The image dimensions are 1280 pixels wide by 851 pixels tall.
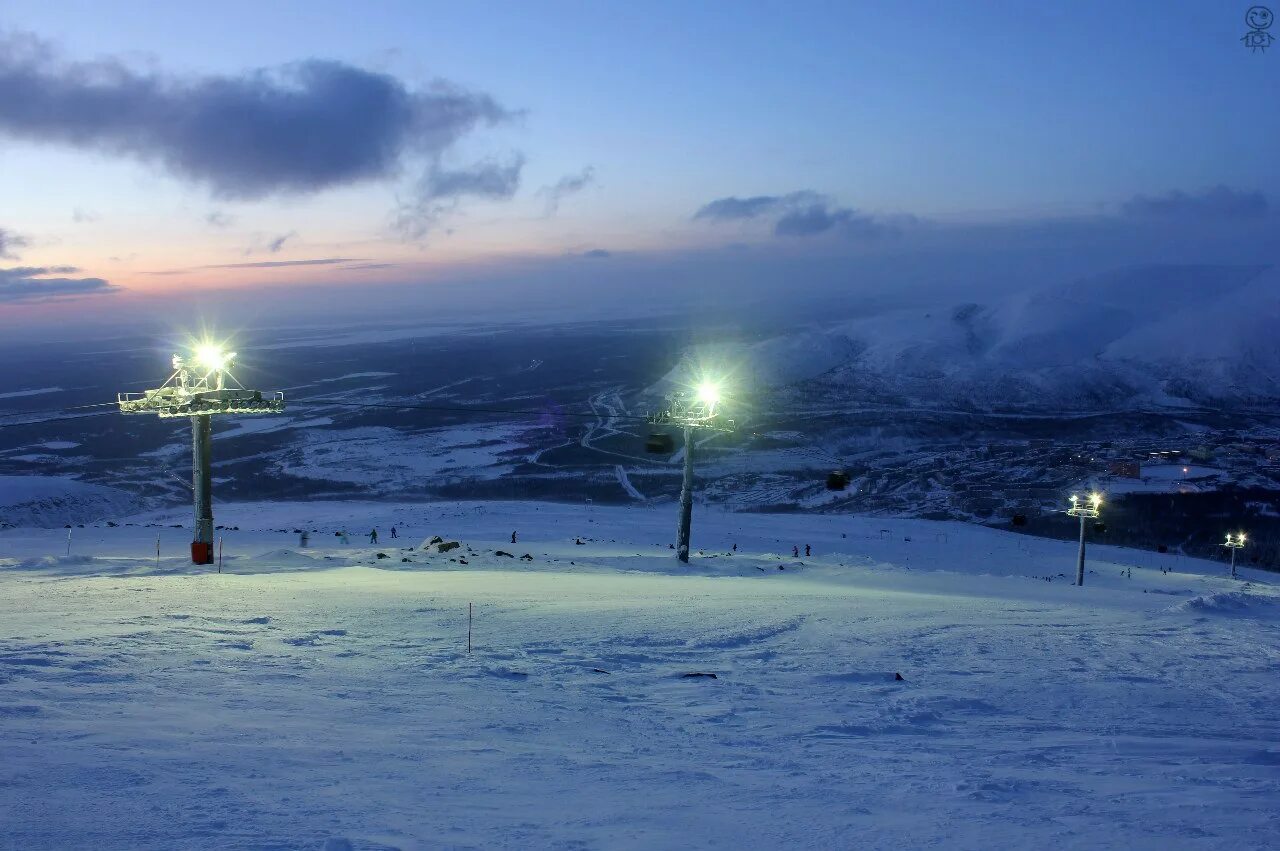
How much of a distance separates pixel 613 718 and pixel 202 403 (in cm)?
2122

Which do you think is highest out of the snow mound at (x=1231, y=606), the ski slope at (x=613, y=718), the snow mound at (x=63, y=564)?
the ski slope at (x=613, y=718)

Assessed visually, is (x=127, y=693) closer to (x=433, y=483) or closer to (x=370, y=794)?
(x=370, y=794)

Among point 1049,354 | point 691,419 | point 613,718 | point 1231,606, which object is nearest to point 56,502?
point 691,419

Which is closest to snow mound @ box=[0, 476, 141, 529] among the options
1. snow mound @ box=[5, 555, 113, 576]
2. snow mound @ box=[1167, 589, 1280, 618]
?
snow mound @ box=[5, 555, 113, 576]

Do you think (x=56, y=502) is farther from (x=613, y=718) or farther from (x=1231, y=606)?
(x=1231, y=606)

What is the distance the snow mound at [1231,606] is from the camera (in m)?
19.8

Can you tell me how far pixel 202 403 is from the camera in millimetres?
26719

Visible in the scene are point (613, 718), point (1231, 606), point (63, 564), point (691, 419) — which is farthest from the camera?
point (691, 419)

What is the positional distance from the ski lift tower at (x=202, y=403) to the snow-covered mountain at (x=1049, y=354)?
340ft

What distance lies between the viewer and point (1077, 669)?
43.6 feet

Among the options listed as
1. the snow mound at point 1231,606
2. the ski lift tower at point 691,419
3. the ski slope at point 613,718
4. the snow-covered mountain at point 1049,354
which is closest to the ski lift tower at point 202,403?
the ski slope at point 613,718

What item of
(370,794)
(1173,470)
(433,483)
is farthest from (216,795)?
(1173,470)

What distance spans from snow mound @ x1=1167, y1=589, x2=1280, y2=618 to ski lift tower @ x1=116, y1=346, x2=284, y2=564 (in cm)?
2490

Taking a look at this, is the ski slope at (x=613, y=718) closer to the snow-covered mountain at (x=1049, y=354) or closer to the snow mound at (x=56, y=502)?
the snow mound at (x=56, y=502)
